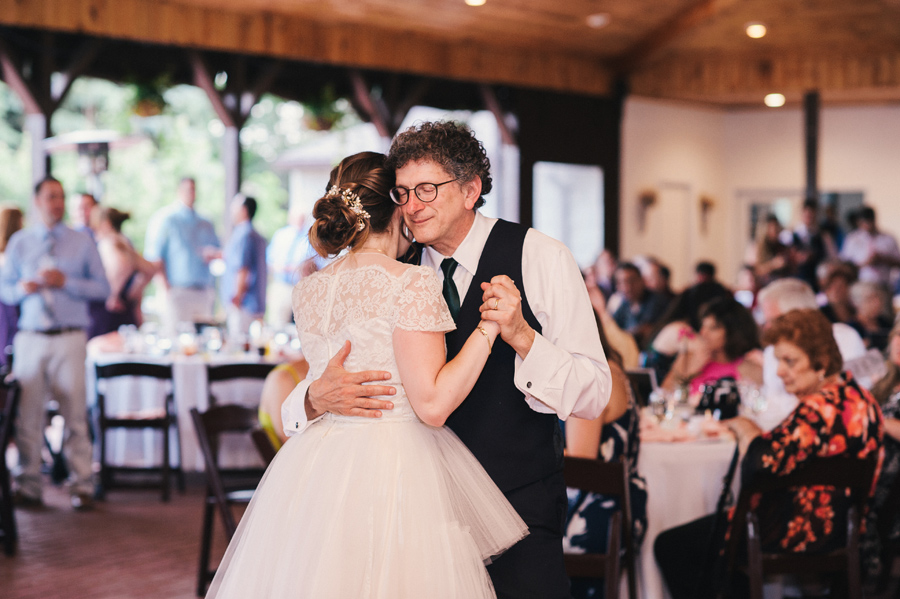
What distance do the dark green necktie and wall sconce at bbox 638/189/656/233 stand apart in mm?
10125

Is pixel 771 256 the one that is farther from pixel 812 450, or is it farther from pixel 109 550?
pixel 109 550

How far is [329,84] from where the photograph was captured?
9594 mm

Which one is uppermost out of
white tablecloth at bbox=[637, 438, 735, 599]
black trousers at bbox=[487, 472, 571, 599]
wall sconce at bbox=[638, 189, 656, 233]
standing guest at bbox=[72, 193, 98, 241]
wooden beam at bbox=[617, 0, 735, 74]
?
wooden beam at bbox=[617, 0, 735, 74]

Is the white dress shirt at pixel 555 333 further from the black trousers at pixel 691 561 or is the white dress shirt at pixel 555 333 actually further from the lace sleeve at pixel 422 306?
the black trousers at pixel 691 561

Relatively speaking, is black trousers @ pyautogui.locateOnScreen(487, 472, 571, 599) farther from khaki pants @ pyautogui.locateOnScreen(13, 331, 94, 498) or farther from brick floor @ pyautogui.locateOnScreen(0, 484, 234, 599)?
khaki pants @ pyautogui.locateOnScreen(13, 331, 94, 498)

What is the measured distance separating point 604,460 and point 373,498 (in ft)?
4.13

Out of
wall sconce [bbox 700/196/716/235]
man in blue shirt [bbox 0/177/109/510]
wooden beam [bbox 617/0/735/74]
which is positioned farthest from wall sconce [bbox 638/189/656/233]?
man in blue shirt [bbox 0/177/109/510]

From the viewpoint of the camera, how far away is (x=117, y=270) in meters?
7.50

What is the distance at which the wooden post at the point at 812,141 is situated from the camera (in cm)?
1139

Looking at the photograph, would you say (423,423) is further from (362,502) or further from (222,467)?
(222,467)

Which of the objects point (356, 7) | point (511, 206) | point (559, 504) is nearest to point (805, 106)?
point (511, 206)

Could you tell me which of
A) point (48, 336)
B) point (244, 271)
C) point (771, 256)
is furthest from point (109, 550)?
point (771, 256)

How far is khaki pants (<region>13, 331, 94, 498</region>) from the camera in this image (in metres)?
5.58

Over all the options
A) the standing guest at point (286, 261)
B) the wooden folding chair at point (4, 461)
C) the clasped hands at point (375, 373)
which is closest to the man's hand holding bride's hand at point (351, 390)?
the clasped hands at point (375, 373)
